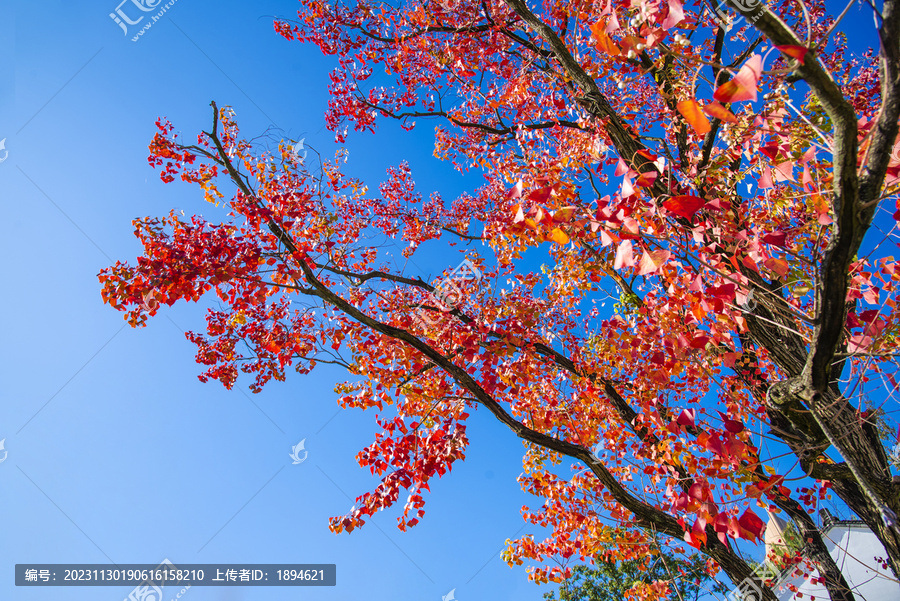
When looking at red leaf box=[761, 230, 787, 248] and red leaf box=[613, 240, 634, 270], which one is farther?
red leaf box=[761, 230, 787, 248]

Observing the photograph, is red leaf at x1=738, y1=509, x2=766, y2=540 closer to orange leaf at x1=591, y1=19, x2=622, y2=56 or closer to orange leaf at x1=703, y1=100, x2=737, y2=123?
A: orange leaf at x1=703, y1=100, x2=737, y2=123

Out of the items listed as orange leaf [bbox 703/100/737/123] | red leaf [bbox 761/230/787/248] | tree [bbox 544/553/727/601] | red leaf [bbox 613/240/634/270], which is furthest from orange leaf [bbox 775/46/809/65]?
tree [bbox 544/553/727/601]

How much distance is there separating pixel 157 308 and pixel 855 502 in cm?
616

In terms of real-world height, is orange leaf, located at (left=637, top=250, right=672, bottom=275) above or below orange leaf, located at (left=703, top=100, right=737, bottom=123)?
below

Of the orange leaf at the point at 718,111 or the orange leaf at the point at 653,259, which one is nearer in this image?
the orange leaf at the point at 718,111

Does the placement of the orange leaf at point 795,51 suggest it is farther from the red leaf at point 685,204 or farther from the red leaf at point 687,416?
the red leaf at point 687,416

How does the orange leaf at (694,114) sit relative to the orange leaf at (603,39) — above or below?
below

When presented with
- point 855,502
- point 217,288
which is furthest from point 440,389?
point 855,502

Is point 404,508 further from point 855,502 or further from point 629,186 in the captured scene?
point 855,502

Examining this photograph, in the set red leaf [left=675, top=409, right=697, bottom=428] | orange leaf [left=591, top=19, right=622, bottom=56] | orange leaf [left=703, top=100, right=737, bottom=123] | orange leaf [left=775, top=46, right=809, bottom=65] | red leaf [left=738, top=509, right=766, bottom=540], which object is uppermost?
orange leaf [left=591, top=19, right=622, bottom=56]

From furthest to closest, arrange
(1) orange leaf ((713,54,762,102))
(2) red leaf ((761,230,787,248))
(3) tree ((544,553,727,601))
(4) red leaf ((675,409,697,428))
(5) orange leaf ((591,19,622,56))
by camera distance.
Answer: (3) tree ((544,553,727,601)) → (4) red leaf ((675,409,697,428)) → (2) red leaf ((761,230,787,248)) → (5) orange leaf ((591,19,622,56)) → (1) orange leaf ((713,54,762,102))

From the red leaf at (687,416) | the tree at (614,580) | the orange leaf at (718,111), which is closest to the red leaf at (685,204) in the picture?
the orange leaf at (718,111)

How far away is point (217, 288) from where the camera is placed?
150 inches

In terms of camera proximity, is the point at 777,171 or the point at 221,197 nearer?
the point at 777,171
